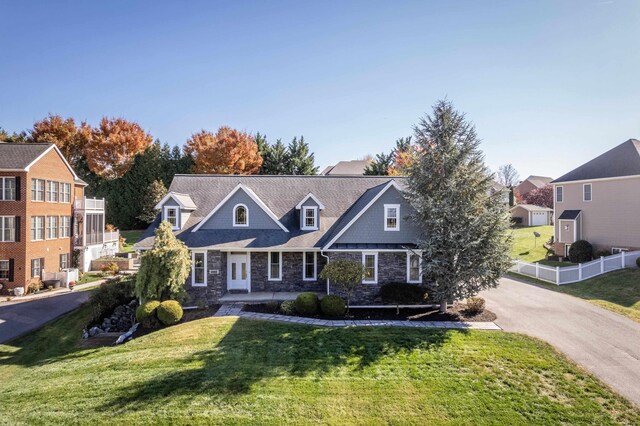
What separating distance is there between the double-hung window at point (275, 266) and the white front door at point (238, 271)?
1408 millimetres

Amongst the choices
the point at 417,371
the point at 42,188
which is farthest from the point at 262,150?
the point at 417,371

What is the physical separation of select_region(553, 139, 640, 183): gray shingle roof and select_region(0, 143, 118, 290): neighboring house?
43.2 metres

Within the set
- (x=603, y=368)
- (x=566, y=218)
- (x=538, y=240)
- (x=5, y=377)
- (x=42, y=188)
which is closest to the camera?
(x=603, y=368)

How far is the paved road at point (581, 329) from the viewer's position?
11109mm

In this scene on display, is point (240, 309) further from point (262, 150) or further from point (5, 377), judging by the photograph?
point (262, 150)

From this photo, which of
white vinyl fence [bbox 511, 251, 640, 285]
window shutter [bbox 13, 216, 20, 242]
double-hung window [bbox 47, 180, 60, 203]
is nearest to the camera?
white vinyl fence [bbox 511, 251, 640, 285]

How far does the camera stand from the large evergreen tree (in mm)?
15727

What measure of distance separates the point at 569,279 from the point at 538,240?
19022mm

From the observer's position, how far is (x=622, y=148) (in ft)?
91.5

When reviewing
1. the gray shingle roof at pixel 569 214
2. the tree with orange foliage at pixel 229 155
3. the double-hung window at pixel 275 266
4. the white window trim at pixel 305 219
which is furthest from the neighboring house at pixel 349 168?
the double-hung window at pixel 275 266

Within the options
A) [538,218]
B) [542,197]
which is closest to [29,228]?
[538,218]

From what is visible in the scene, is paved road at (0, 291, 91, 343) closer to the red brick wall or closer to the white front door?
the red brick wall

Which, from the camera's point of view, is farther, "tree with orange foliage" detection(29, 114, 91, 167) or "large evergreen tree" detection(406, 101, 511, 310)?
"tree with orange foliage" detection(29, 114, 91, 167)

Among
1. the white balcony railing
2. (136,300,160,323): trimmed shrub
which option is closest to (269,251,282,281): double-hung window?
(136,300,160,323): trimmed shrub
